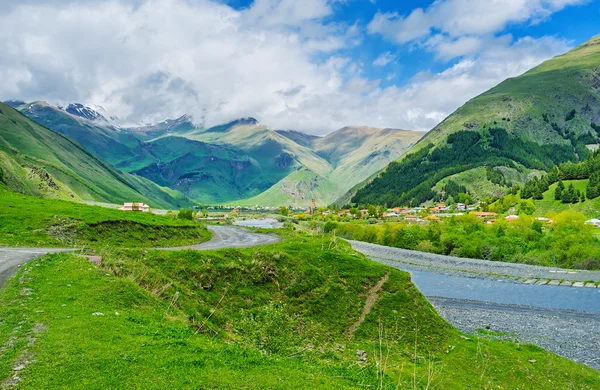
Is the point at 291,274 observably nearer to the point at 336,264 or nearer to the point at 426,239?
the point at 336,264

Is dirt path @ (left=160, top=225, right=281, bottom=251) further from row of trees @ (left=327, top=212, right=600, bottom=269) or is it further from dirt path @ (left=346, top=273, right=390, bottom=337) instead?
row of trees @ (left=327, top=212, right=600, bottom=269)

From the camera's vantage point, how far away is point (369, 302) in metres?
29.0

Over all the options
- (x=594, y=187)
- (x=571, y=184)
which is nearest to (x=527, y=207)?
(x=571, y=184)

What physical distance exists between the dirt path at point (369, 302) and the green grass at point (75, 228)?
78.9 feet

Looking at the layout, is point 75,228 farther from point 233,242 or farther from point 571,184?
point 571,184

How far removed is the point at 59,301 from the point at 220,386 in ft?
32.5

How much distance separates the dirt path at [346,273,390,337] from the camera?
87.1 feet

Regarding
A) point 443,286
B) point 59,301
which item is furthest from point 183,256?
point 443,286

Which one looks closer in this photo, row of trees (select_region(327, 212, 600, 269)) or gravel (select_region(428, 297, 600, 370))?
gravel (select_region(428, 297, 600, 370))

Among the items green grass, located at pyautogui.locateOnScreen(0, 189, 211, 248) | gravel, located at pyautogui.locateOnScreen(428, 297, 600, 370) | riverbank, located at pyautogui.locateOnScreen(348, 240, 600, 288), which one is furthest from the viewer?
riverbank, located at pyautogui.locateOnScreen(348, 240, 600, 288)

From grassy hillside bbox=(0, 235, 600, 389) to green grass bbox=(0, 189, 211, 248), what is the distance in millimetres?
12976

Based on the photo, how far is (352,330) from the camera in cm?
2634

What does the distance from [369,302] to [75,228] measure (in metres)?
29.3

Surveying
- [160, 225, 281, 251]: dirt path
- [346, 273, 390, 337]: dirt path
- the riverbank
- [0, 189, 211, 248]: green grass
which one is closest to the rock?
[346, 273, 390, 337]: dirt path
